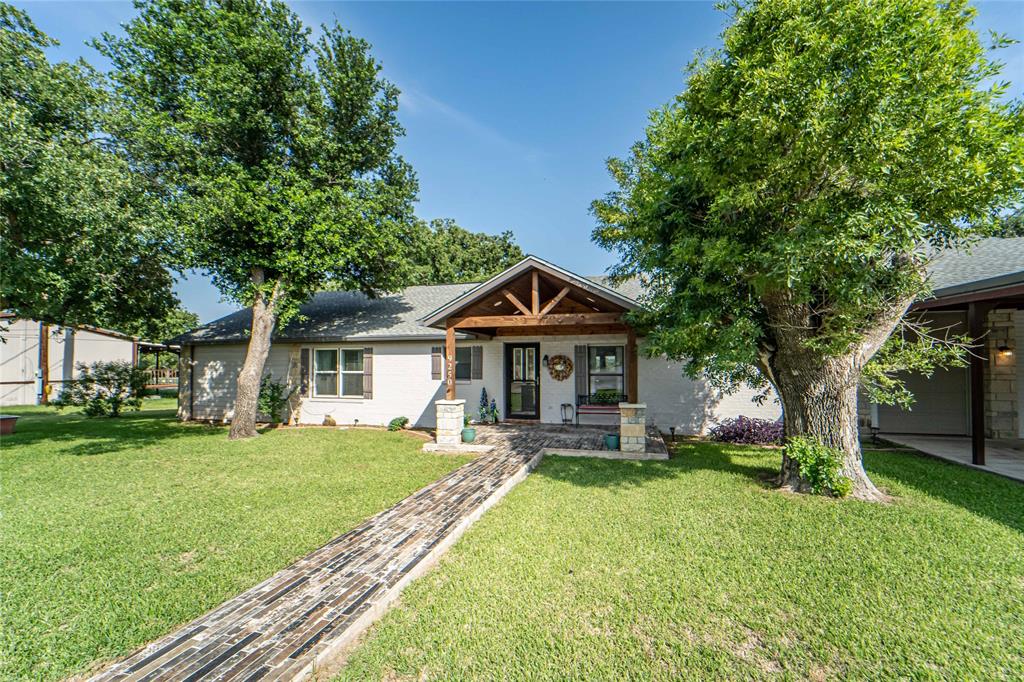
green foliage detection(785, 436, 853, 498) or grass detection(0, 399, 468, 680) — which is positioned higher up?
green foliage detection(785, 436, 853, 498)

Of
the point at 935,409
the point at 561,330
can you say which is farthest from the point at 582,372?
the point at 935,409

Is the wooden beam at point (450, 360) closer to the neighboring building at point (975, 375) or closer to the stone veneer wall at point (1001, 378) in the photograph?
the neighboring building at point (975, 375)

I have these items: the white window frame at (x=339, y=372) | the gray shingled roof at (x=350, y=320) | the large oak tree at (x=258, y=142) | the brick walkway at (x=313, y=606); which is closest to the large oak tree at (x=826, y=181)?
the brick walkway at (x=313, y=606)

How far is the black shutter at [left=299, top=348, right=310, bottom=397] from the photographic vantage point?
13.2 meters

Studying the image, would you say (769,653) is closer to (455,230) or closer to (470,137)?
(470,137)

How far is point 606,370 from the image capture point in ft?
37.3

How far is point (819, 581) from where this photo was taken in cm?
361

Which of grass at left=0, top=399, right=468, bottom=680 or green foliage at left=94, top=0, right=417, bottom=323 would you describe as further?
green foliage at left=94, top=0, right=417, bottom=323

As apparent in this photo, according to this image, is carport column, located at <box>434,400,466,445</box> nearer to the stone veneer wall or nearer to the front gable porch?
Answer: the front gable porch

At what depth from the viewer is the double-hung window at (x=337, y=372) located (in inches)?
511

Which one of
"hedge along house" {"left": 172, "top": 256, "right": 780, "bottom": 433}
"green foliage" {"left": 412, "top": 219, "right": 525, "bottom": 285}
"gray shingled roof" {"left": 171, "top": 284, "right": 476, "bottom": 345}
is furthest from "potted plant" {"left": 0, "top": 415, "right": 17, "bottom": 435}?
"green foliage" {"left": 412, "top": 219, "right": 525, "bottom": 285}

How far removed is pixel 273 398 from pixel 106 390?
10079 millimetres

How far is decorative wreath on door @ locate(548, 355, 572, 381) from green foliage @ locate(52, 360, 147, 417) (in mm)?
17841

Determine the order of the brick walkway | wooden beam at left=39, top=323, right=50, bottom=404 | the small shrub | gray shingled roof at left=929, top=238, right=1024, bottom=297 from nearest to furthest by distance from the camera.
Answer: the brick walkway, gray shingled roof at left=929, top=238, right=1024, bottom=297, the small shrub, wooden beam at left=39, top=323, right=50, bottom=404
